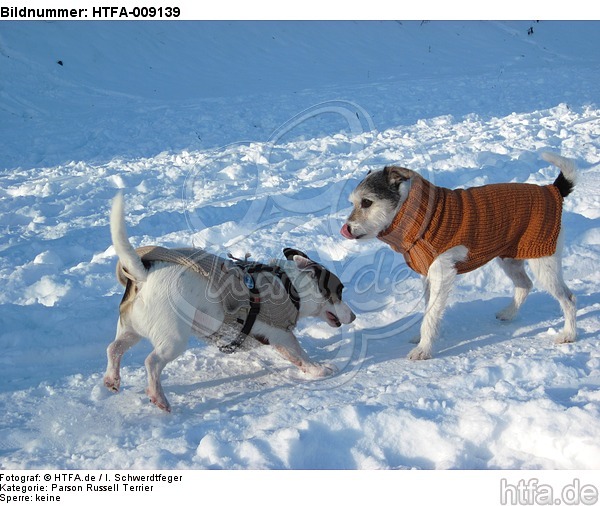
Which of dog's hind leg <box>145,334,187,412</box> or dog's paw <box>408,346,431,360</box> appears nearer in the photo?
dog's hind leg <box>145,334,187,412</box>

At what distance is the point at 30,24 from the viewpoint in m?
15.9

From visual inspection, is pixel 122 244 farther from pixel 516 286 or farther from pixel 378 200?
pixel 516 286

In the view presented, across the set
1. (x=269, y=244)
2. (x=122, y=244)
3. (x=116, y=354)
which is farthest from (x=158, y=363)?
(x=269, y=244)

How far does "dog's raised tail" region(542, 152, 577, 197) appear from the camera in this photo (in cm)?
490

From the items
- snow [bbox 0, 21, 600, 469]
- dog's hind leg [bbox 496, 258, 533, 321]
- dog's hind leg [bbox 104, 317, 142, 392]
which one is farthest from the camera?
dog's hind leg [bbox 496, 258, 533, 321]

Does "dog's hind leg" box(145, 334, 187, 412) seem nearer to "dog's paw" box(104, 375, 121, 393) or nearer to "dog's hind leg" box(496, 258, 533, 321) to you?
"dog's paw" box(104, 375, 121, 393)

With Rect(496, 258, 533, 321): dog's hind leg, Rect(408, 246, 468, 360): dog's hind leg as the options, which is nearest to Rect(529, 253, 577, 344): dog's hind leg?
Rect(496, 258, 533, 321): dog's hind leg

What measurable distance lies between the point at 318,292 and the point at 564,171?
2175 millimetres

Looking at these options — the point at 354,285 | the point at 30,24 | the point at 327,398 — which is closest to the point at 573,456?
the point at 327,398

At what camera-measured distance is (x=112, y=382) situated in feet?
13.7

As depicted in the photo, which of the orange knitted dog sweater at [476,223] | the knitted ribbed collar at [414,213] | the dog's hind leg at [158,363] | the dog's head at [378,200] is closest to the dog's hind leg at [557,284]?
the orange knitted dog sweater at [476,223]

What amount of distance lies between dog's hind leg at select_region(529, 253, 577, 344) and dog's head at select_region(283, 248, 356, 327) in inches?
59.9

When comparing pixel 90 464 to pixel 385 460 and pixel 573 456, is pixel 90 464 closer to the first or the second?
pixel 385 460

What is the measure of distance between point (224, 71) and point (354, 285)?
1189 centimetres
